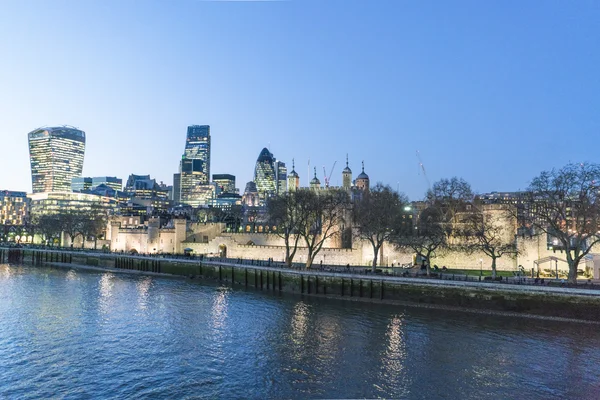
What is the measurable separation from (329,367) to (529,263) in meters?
42.7

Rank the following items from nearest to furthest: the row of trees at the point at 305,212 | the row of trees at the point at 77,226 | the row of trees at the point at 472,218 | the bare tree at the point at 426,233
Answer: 1. the row of trees at the point at 472,218
2. the bare tree at the point at 426,233
3. the row of trees at the point at 305,212
4. the row of trees at the point at 77,226

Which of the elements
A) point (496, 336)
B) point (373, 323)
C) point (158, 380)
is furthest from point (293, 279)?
point (158, 380)

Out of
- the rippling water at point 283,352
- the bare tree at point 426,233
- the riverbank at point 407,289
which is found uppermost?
the bare tree at point 426,233

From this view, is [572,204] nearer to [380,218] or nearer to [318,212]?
[380,218]

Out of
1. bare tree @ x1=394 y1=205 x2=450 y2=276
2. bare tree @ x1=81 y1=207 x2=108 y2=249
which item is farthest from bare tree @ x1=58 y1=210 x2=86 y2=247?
bare tree @ x1=394 y1=205 x2=450 y2=276

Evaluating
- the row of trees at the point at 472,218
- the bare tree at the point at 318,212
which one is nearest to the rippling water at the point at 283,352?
the row of trees at the point at 472,218

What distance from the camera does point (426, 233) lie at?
58.8 meters

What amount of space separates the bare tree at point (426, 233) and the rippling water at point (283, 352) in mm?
14849

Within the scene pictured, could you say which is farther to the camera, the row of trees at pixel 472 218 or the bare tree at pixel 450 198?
the bare tree at pixel 450 198

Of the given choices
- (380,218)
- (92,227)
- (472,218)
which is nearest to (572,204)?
(472,218)

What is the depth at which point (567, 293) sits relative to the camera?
40500 millimetres

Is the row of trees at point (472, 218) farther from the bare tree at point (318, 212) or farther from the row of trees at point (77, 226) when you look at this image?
the row of trees at point (77, 226)

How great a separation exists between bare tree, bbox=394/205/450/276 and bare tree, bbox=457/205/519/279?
2.78 metres

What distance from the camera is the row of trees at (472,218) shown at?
47281 mm
